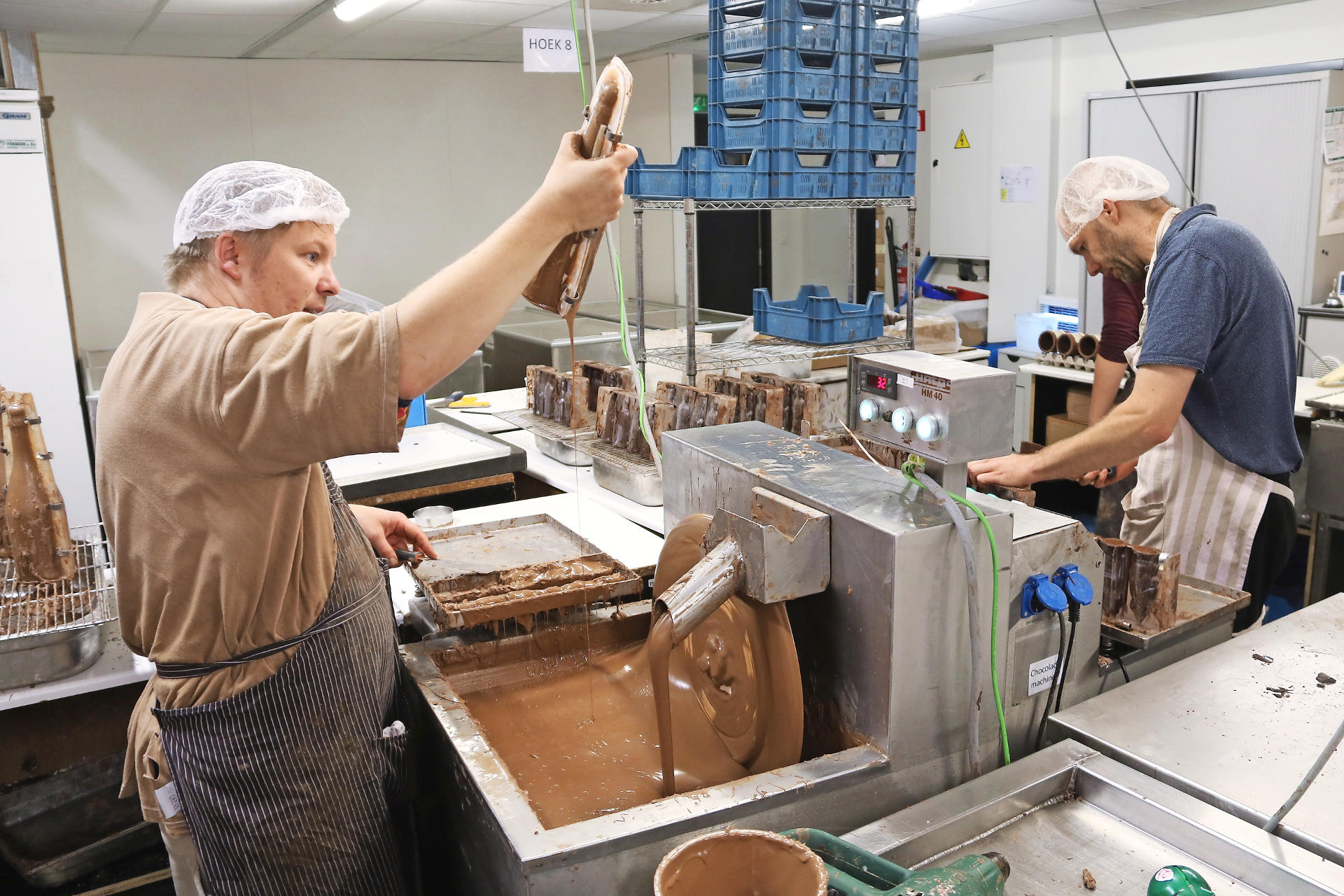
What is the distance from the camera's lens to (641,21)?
509 cm

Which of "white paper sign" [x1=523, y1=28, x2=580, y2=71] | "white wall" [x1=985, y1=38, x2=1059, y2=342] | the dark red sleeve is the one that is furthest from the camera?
"white wall" [x1=985, y1=38, x2=1059, y2=342]

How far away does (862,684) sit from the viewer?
4.77 ft

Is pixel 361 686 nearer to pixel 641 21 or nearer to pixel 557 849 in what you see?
pixel 557 849

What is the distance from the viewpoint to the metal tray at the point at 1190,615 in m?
1.72

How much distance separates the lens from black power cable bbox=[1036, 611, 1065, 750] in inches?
61.2

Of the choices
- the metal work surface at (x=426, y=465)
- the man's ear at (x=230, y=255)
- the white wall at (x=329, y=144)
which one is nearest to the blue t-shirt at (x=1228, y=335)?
the man's ear at (x=230, y=255)

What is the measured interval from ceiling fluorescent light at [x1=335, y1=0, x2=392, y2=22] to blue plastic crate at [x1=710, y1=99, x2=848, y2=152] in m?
1.78

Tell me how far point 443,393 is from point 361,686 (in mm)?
4277

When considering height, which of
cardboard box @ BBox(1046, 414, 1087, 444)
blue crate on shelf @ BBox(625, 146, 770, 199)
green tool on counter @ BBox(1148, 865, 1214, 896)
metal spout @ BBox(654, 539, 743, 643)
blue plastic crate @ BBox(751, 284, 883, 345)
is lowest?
cardboard box @ BBox(1046, 414, 1087, 444)

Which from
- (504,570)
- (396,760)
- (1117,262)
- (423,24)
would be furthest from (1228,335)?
(423,24)

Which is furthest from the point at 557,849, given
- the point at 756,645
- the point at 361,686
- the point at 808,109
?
the point at 808,109

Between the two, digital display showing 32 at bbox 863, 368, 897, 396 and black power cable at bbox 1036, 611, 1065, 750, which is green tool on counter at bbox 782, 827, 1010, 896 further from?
digital display showing 32 at bbox 863, 368, 897, 396

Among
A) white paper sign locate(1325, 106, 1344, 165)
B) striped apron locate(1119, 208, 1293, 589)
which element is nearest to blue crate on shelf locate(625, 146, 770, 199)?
striped apron locate(1119, 208, 1293, 589)

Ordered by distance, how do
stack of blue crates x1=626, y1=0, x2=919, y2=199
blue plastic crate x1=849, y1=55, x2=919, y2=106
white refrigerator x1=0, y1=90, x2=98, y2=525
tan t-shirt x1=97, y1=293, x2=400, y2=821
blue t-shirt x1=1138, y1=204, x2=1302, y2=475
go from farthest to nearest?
1. white refrigerator x1=0, y1=90, x2=98, y2=525
2. blue plastic crate x1=849, y1=55, x2=919, y2=106
3. stack of blue crates x1=626, y1=0, x2=919, y2=199
4. blue t-shirt x1=1138, y1=204, x2=1302, y2=475
5. tan t-shirt x1=97, y1=293, x2=400, y2=821
